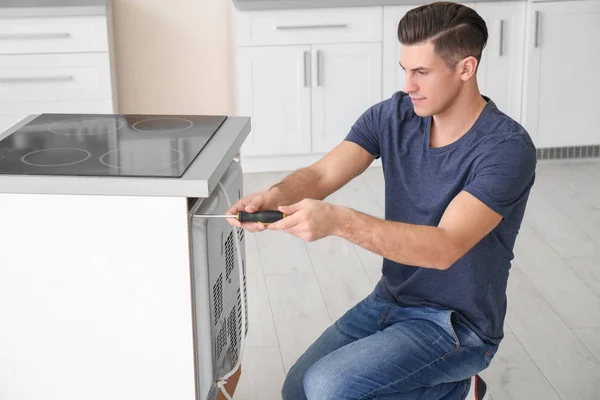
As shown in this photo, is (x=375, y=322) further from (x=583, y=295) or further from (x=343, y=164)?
(x=583, y=295)

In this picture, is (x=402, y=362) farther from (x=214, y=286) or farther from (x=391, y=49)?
(x=391, y=49)

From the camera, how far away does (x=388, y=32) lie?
4336mm

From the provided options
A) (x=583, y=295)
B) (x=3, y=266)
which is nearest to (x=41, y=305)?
(x=3, y=266)

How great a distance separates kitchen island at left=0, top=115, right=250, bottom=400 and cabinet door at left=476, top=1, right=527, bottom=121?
2808mm

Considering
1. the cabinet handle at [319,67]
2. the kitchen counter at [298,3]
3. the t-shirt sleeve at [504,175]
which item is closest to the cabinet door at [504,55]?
the kitchen counter at [298,3]

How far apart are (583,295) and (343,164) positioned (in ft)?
4.30

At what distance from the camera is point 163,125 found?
2.06m

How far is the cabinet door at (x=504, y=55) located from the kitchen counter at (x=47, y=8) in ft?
5.74

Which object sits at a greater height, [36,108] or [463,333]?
[36,108]

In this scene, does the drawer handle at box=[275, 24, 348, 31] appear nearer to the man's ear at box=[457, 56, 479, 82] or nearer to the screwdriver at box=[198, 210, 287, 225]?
the man's ear at box=[457, 56, 479, 82]

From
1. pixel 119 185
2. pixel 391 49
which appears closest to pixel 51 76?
pixel 391 49

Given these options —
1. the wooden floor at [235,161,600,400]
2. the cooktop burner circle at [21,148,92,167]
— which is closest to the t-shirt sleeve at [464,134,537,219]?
the cooktop burner circle at [21,148,92,167]

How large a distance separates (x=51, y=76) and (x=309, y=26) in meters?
1.18

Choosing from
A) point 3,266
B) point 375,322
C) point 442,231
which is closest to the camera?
point 3,266
